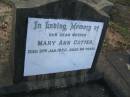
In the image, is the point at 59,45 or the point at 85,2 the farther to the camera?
the point at 59,45

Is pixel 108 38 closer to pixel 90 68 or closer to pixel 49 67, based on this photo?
pixel 90 68

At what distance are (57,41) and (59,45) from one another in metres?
0.06

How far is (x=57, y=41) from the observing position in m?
3.21

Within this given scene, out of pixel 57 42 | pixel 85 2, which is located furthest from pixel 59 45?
pixel 85 2

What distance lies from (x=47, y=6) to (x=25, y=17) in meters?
0.24

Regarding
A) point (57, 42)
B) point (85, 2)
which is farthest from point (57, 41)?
point (85, 2)

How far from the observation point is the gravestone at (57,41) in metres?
2.96

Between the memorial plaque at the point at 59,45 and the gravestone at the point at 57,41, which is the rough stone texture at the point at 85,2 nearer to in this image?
the gravestone at the point at 57,41

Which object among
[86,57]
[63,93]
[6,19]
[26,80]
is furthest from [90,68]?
[6,19]

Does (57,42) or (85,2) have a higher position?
(85,2)

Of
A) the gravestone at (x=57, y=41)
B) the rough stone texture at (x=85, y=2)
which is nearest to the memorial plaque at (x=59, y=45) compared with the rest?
the gravestone at (x=57, y=41)

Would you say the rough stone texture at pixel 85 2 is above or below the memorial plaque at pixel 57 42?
above

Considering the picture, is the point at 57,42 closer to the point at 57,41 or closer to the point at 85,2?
the point at 57,41

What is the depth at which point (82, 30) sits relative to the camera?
3.30 meters
